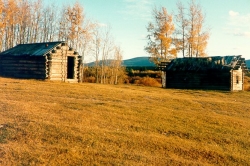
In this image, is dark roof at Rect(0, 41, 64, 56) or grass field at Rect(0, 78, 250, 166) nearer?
grass field at Rect(0, 78, 250, 166)

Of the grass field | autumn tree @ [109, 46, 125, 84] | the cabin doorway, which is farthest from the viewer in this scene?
autumn tree @ [109, 46, 125, 84]

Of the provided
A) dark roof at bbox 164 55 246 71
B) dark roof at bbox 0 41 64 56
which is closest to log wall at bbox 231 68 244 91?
dark roof at bbox 164 55 246 71

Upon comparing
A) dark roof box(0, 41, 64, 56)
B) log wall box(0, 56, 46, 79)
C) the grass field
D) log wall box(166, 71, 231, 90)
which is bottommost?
the grass field

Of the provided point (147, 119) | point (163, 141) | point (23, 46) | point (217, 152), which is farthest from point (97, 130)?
point (23, 46)

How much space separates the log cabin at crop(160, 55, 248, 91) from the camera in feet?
116

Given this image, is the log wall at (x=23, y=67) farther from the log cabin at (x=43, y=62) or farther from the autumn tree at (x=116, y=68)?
the autumn tree at (x=116, y=68)

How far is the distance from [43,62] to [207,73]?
20.4 metres

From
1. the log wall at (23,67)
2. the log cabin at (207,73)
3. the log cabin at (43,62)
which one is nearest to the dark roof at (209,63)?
the log cabin at (207,73)

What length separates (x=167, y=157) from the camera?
9414 mm

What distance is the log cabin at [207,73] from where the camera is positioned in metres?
35.3

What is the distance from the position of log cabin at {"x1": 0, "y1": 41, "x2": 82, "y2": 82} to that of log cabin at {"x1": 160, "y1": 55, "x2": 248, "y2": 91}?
13140mm

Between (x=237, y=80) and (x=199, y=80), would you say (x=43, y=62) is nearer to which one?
(x=199, y=80)

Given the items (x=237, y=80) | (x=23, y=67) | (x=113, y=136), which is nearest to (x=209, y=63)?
(x=237, y=80)

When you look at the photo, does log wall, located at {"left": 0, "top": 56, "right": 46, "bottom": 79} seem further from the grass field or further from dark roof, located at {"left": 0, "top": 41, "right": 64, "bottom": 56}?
the grass field
